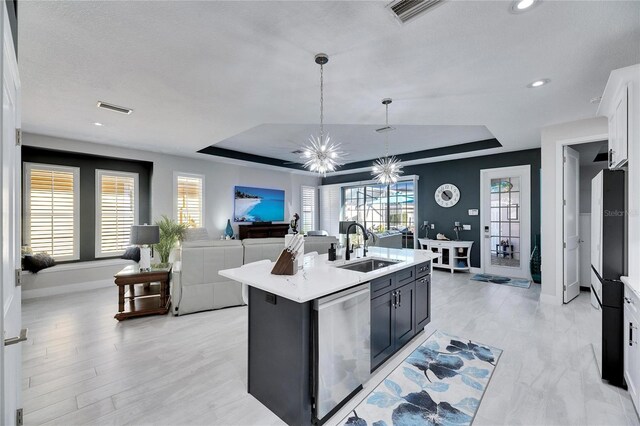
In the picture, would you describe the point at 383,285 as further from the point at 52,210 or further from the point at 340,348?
the point at 52,210

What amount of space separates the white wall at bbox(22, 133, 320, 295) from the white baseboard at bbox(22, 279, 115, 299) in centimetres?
7

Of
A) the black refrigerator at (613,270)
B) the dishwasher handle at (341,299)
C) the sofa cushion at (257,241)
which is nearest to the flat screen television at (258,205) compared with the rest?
the sofa cushion at (257,241)

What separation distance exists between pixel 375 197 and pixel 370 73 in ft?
19.1

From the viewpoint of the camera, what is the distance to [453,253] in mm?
6281

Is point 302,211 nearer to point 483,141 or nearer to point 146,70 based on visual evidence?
point 483,141

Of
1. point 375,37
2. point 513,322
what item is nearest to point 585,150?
point 513,322

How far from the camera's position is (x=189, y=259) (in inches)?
148

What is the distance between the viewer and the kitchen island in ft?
5.94

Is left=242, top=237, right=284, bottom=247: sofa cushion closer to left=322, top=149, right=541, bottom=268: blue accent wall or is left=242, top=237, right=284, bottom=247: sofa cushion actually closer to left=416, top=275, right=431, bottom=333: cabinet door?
left=416, top=275, right=431, bottom=333: cabinet door

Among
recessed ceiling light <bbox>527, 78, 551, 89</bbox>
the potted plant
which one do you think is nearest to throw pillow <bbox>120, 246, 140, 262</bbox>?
the potted plant

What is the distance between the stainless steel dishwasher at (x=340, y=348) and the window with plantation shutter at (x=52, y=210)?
5.67m

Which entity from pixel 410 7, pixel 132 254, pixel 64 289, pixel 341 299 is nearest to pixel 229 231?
pixel 132 254

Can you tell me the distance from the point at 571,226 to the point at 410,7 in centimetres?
450

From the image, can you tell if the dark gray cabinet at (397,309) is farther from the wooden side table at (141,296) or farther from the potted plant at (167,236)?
the potted plant at (167,236)
